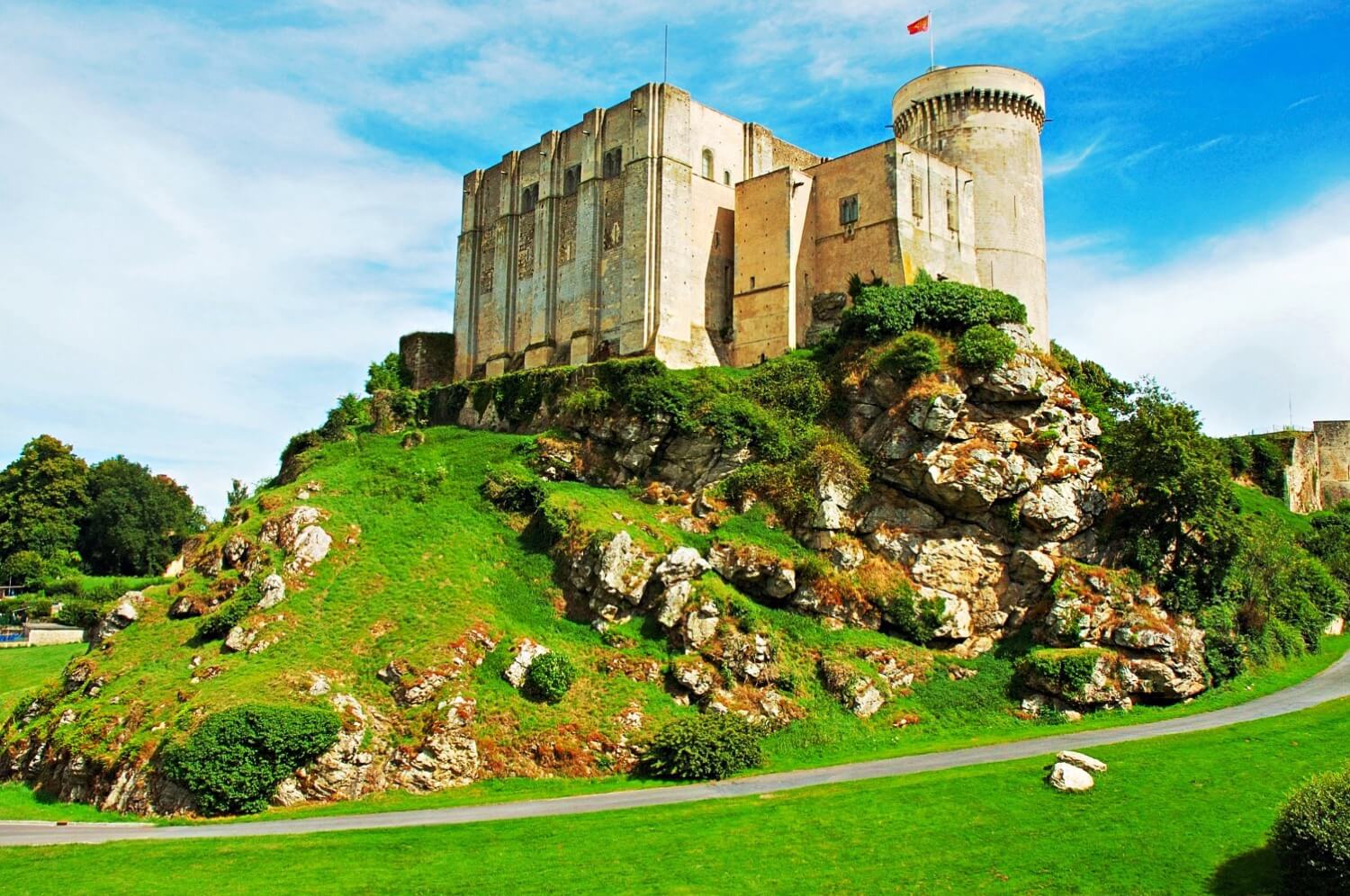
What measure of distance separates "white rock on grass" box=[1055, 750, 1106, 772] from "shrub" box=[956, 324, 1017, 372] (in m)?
16.5

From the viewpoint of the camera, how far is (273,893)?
70.4ft

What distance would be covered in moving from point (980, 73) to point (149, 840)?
45.3m

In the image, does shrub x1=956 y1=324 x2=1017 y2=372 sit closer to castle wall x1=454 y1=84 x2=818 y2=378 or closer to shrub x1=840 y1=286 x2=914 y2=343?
shrub x1=840 y1=286 x2=914 y2=343

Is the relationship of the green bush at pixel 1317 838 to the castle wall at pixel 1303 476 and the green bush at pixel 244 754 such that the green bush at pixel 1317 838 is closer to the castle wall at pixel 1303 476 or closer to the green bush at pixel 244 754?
the green bush at pixel 244 754

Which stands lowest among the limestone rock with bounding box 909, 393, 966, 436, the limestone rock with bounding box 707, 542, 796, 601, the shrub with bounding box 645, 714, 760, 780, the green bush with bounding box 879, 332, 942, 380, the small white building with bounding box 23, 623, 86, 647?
the shrub with bounding box 645, 714, 760, 780

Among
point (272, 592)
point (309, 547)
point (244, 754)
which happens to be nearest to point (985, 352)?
point (309, 547)

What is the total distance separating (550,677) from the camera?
108 feet

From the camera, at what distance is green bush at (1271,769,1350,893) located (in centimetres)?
1831

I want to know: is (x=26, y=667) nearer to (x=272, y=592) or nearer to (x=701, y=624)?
(x=272, y=592)

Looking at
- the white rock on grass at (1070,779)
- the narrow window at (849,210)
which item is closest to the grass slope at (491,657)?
the white rock on grass at (1070,779)

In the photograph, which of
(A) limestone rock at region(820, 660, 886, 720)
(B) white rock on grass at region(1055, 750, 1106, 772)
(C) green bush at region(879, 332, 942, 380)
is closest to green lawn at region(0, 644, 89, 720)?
(A) limestone rock at region(820, 660, 886, 720)

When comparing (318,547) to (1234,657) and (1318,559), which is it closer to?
(1234,657)

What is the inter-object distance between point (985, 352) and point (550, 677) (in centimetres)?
1924

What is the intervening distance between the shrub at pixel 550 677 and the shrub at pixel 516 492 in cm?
852
